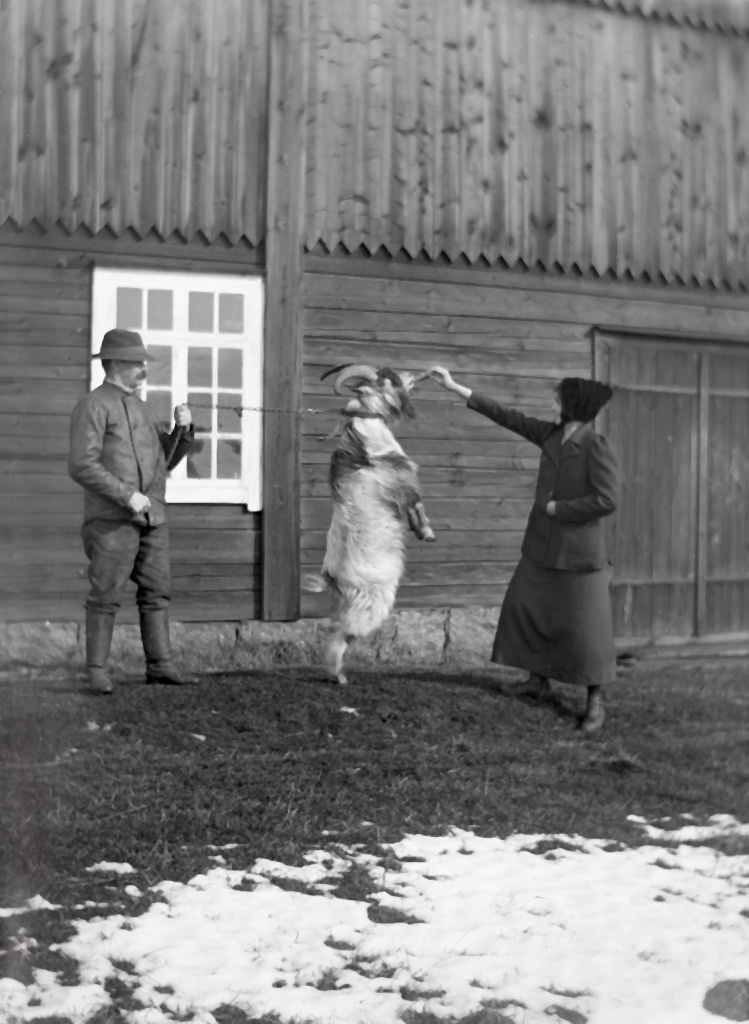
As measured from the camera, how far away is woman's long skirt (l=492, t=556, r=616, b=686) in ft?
26.0

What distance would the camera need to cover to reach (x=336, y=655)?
Answer: 8297mm

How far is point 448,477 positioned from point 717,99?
414 cm

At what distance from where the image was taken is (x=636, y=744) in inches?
297

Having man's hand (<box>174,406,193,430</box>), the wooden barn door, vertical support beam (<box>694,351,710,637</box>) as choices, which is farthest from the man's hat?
vertical support beam (<box>694,351,710,637</box>)

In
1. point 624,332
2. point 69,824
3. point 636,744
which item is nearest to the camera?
point 69,824

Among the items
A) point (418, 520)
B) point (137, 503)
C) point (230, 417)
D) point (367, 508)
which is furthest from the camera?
point (230, 417)

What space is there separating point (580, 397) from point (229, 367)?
123 inches

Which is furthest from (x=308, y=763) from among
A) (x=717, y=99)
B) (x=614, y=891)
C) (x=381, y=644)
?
(x=717, y=99)

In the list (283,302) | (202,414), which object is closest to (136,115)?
(283,302)

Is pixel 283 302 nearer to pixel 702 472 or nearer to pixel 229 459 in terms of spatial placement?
pixel 229 459

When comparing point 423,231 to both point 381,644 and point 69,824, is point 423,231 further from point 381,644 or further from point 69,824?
point 69,824

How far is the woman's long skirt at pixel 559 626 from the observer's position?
7938 millimetres

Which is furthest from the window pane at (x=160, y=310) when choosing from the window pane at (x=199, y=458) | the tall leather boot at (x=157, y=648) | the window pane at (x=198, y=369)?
the tall leather boot at (x=157, y=648)

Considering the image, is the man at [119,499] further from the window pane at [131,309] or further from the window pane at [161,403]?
the window pane at [131,309]
